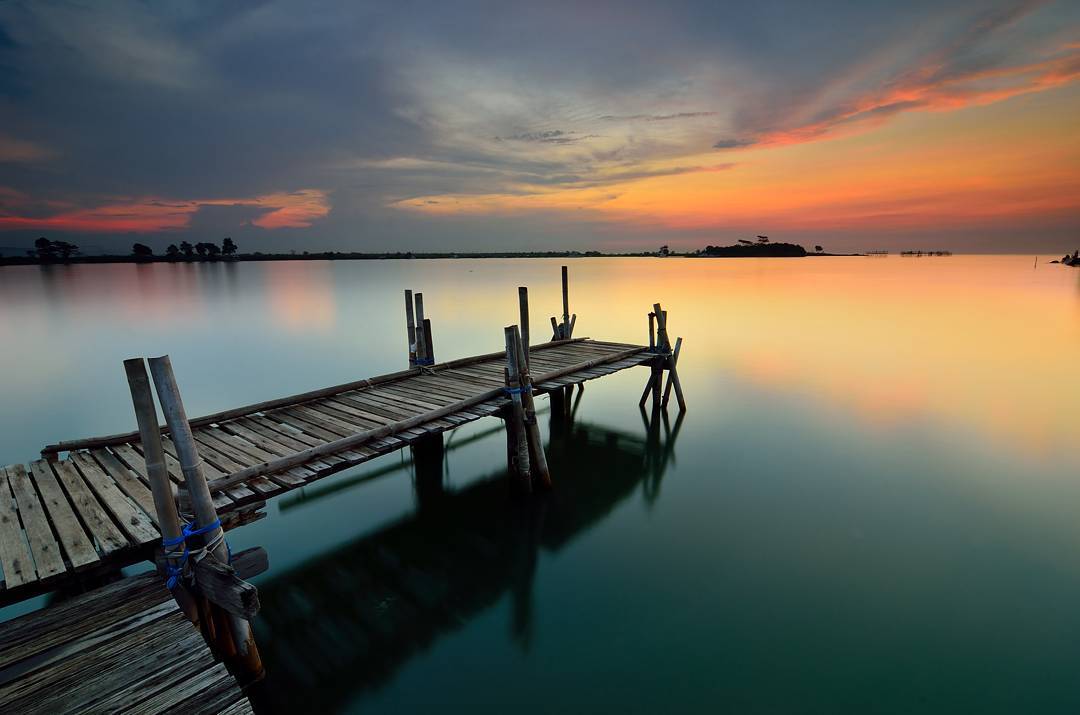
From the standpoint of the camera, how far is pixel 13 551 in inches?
191

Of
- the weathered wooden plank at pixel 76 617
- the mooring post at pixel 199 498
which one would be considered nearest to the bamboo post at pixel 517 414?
the mooring post at pixel 199 498

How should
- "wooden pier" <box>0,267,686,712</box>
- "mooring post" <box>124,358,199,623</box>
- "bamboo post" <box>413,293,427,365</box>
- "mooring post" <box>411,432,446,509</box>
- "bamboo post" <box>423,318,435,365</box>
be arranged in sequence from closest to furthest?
"wooden pier" <box>0,267,686,712</box> → "mooring post" <box>124,358,199,623</box> → "mooring post" <box>411,432,446,509</box> → "bamboo post" <box>423,318,435,365</box> → "bamboo post" <box>413,293,427,365</box>

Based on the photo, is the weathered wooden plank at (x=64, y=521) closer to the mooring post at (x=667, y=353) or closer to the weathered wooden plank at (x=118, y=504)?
the weathered wooden plank at (x=118, y=504)

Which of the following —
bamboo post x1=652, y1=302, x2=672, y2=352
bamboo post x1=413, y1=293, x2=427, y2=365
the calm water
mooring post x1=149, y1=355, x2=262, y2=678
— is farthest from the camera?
bamboo post x1=652, y1=302, x2=672, y2=352

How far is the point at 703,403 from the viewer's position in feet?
56.9

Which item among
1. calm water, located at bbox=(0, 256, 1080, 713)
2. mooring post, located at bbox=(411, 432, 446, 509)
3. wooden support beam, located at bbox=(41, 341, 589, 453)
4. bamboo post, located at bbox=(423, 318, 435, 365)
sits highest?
bamboo post, located at bbox=(423, 318, 435, 365)

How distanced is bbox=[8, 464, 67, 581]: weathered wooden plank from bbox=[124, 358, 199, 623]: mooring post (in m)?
0.85

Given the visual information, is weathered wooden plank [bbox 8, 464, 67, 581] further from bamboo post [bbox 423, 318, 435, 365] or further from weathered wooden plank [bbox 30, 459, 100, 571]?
bamboo post [bbox 423, 318, 435, 365]

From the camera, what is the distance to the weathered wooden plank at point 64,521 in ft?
15.8

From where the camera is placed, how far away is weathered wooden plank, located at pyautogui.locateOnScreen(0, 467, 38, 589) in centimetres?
448

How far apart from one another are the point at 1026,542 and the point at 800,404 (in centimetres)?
828

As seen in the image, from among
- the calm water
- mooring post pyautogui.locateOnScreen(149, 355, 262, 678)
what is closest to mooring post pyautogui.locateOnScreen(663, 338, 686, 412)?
the calm water

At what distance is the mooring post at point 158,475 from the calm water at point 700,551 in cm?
200

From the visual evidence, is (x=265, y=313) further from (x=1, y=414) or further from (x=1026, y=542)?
(x=1026, y=542)
